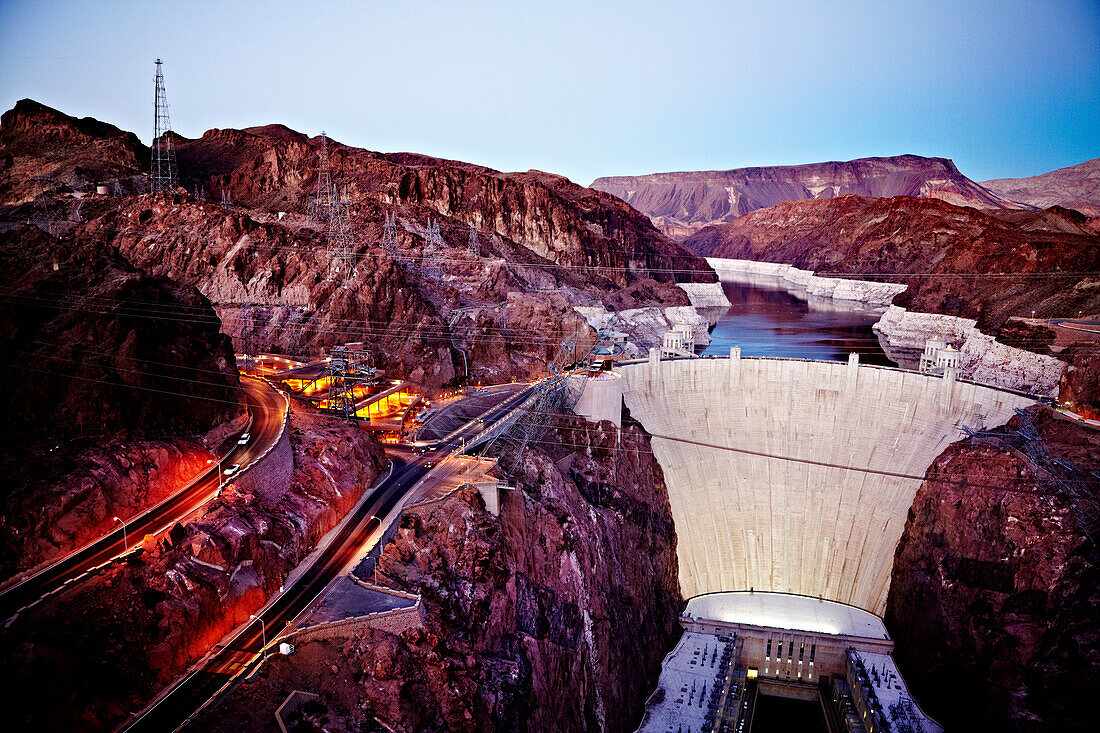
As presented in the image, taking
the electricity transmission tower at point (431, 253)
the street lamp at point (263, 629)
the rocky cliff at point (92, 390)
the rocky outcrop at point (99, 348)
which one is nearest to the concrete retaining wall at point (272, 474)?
the rocky cliff at point (92, 390)

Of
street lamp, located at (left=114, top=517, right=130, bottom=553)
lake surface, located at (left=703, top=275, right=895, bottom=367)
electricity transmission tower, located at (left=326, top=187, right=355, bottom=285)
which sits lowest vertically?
street lamp, located at (left=114, top=517, right=130, bottom=553)

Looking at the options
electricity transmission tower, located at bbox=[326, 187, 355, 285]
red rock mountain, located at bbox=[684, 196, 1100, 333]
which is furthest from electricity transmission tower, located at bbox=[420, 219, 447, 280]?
red rock mountain, located at bbox=[684, 196, 1100, 333]

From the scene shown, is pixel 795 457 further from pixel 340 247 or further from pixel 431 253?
pixel 340 247

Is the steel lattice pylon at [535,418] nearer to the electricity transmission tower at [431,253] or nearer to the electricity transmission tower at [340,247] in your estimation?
the electricity transmission tower at [340,247]

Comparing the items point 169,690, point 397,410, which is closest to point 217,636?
point 169,690

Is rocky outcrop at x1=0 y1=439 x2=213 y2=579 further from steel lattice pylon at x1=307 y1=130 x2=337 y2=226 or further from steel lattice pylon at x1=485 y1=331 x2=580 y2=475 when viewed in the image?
steel lattice pylon at x1=307 y1=130 x2=337 y2=226

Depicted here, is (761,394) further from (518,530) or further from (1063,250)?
(1063,250)
